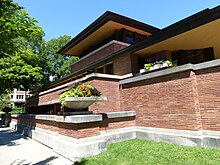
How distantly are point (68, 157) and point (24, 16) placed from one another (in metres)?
4.25

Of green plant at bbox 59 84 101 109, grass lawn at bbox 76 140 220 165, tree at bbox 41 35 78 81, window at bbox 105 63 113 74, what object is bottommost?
grass lawn at bbox 76 140 220 165

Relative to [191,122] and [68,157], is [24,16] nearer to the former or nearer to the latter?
[68,157]

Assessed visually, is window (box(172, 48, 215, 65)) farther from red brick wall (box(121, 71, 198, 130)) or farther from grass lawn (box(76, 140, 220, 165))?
grass lawn (box(76, 140, 220, 165))

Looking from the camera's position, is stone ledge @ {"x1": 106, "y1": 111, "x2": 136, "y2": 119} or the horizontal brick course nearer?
the horizontal brick course

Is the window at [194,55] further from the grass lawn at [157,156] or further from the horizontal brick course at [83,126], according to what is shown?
the grass lawn at [157,156]

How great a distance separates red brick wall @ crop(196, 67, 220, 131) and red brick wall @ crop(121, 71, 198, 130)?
0.32 metres

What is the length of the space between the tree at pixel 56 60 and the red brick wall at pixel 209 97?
35294 mm

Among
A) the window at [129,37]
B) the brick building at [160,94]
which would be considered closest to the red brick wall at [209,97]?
the brick building at [160,94]

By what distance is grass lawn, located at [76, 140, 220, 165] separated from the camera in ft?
15.3

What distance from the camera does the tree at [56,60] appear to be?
38.6 metres

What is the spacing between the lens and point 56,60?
40062 millimetres

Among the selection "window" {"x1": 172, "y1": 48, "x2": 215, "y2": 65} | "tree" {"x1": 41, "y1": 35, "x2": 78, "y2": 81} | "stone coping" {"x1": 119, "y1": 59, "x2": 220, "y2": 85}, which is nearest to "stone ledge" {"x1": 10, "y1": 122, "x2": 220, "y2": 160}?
"stone coping" {"x1": 119, "y1": 59, "x2": 220, "y2": 85}

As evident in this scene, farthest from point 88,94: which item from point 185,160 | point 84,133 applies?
point 185,160

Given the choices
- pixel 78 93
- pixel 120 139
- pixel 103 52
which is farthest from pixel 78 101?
pixel 103 52
